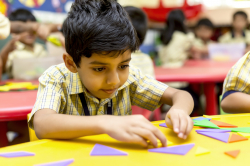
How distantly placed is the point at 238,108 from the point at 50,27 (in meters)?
1.43

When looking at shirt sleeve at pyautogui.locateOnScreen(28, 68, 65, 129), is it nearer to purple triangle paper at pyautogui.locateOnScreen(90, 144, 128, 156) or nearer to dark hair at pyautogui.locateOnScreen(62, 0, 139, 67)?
dark hair at pyautogui.locateOnScreen(62, 0, 139, 67)

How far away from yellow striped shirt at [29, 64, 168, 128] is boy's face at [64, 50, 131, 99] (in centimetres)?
10

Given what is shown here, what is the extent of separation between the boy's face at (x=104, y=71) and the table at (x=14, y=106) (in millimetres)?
286

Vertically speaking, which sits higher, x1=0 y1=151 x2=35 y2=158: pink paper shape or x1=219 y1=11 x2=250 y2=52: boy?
x1=219 y1=11 x2=250 y2=52: boy

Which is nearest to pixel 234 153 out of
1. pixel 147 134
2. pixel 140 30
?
pixel 147 134

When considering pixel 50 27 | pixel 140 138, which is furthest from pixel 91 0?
pixel 50 27

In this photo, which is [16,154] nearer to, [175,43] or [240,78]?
[240,78]

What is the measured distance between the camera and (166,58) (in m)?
2.73

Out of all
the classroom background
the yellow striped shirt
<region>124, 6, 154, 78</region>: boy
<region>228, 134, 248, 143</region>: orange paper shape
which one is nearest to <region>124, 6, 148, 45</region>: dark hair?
<region>124, 6, 154, 78</region>: boy

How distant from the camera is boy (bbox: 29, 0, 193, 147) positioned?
1.78 ft

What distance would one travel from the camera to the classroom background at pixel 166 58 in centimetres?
121

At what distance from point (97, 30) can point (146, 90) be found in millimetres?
331

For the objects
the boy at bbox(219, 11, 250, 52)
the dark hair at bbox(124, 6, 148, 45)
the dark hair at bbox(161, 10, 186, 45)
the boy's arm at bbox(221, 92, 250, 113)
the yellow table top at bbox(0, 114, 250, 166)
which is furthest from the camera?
the boy at bbox(219, 11, 250, 52)

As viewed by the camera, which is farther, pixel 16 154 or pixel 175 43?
pixel 175 43
